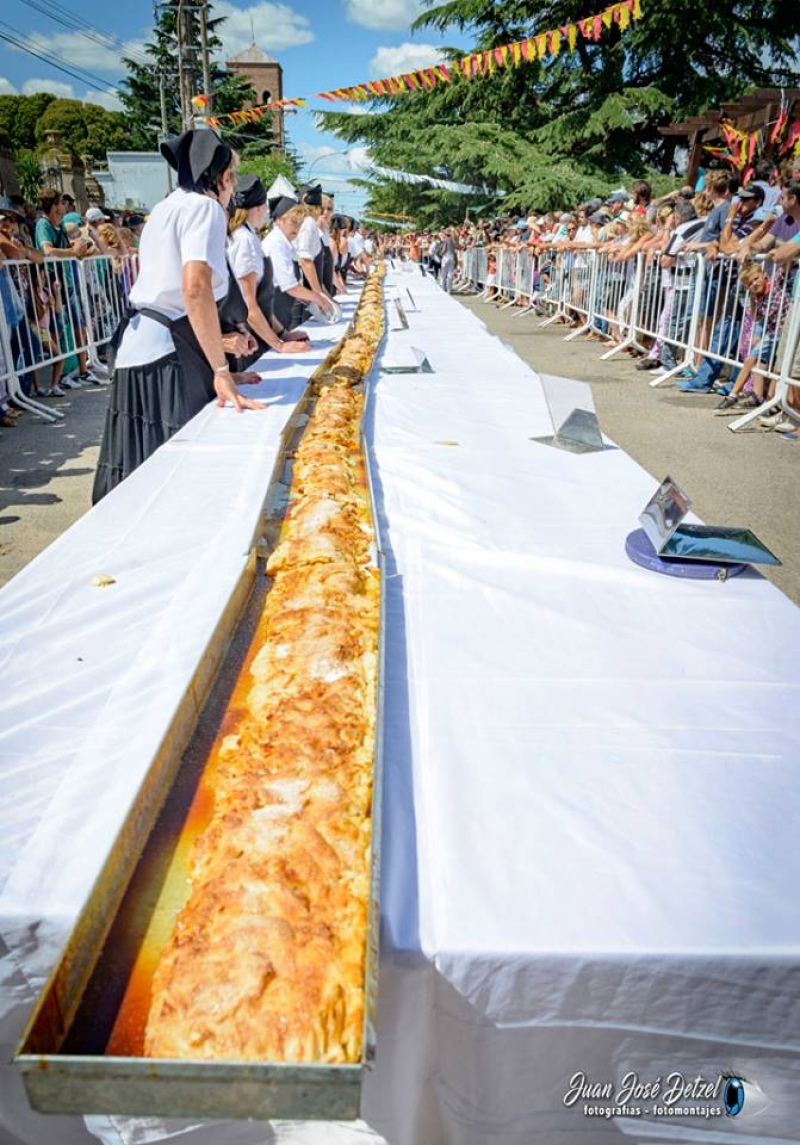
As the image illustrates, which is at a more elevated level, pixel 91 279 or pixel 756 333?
pixel 91 279

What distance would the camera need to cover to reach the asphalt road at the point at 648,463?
441 cm

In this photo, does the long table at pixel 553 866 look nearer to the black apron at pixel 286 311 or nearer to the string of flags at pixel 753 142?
the black apron at pixel 286 311

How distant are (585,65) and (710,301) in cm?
2476

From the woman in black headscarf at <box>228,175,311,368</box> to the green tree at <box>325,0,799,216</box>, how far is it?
24497 mm

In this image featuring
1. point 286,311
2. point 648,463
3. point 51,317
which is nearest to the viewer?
point 648,463

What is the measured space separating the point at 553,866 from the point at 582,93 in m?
33.9

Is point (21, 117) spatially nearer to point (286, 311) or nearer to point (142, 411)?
point (286, 311)

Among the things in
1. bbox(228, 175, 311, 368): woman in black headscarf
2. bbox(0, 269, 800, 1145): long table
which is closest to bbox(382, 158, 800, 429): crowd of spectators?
bbox(228, 175, 311, 368): woman in black headscarf

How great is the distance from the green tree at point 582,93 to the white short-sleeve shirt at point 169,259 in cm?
2668

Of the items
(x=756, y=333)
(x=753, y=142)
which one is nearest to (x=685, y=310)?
(x=756, y=333)

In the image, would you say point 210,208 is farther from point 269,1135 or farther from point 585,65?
point 585,65

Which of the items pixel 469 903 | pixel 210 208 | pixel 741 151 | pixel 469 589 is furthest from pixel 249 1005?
pixel 741 151

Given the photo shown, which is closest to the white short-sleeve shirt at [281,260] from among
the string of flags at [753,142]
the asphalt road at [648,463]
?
the asphalt road at [648,463]

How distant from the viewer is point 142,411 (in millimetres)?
3400
